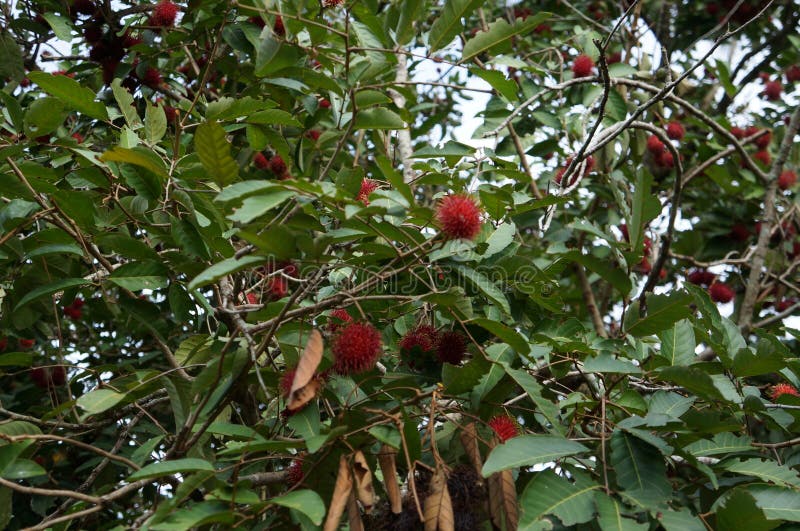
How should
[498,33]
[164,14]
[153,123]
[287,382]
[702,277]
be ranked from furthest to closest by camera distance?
[702,277], [164,14], [153,123], [498,33], [287,382]

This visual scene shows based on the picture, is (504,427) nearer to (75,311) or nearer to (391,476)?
(391,476)

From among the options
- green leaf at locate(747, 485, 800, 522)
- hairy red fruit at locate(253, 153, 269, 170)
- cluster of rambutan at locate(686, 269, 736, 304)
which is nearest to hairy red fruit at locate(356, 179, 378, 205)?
green leaf at locate(747, 485, 800, 522)

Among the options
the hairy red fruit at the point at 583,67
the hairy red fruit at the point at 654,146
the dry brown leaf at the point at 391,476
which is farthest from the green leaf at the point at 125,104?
the hairy red fruit at the point at 654,146

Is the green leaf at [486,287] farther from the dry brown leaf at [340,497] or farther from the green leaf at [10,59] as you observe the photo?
the green leaf at [10,59]

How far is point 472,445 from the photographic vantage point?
1.36 m

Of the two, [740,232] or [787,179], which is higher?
[787,179]

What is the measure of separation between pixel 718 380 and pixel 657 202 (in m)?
0.40

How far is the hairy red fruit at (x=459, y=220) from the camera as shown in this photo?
1271 millimetres

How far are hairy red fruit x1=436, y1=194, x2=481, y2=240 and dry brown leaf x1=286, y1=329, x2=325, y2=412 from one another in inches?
11.2

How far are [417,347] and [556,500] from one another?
49 cm

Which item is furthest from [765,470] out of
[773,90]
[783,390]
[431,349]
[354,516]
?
[773,90]

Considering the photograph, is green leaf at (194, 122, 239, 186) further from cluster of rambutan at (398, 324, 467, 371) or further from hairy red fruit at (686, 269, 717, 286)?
hairy red fruit at (686, 269, 717, 286)

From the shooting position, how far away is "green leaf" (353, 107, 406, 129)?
62.8 inches

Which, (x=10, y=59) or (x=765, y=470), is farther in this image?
(x=10, y=59)
